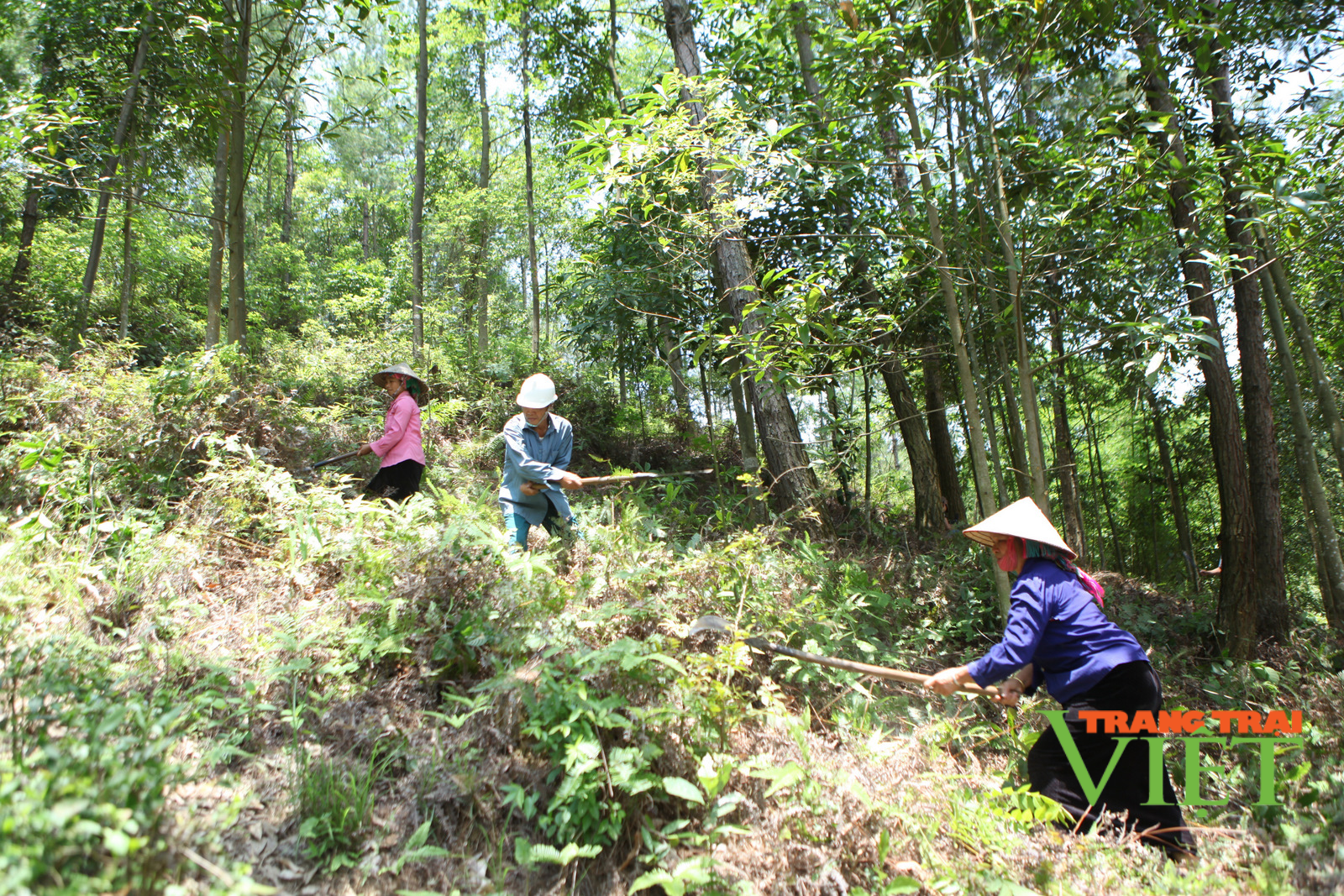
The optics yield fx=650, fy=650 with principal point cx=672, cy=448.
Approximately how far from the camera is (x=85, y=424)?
5.71m

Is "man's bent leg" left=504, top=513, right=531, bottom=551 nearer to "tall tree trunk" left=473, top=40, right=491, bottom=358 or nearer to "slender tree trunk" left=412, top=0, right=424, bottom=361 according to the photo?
"slender tree trunk" left=412, top=0, right=424, bottom=361

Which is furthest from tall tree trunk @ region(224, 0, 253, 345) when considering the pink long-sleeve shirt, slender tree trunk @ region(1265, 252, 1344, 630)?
slender tree trunk @ region(1265, 252, 1344, 630)

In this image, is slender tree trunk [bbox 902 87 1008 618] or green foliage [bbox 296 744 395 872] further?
slender tree trunk [bbox 902 87 1008 618]

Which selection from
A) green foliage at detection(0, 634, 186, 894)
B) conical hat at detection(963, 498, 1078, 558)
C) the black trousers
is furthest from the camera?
conical hat at detection(963, 498, 1078, 558)

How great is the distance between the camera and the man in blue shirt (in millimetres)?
4953

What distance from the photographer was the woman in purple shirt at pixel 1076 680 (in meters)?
3.01

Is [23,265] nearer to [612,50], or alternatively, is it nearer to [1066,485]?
[612,50]

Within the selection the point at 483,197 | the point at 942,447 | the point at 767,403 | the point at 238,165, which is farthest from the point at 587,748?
the point at 483,197

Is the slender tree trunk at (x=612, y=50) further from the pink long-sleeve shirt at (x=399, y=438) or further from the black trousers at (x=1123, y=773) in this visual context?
the black trousers at (x=1123, y=773)

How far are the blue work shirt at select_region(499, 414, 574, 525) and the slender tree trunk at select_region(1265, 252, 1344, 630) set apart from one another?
6.57 metres

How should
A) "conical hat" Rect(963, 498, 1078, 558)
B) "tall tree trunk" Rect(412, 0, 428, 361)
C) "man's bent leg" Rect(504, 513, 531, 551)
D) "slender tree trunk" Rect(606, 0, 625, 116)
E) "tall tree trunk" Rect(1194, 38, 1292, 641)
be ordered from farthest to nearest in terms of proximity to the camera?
"tall tree trunk" Rect(412, 0, 428, 361) < "slender tree trunk" Rect(606, 0, 625, 116) < "tall tree trunk" Rect(1194, 38, 1292, 641) < "man's bent leg" Rect(504, 513, 531, 551) < "conical hat" Rect(963, 498, 1078, 558)

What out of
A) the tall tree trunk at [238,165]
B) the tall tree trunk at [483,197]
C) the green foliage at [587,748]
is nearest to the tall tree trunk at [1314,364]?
the green foliage at [587,748]

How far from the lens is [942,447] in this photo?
9.51 meters

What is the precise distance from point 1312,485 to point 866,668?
5533 mm
